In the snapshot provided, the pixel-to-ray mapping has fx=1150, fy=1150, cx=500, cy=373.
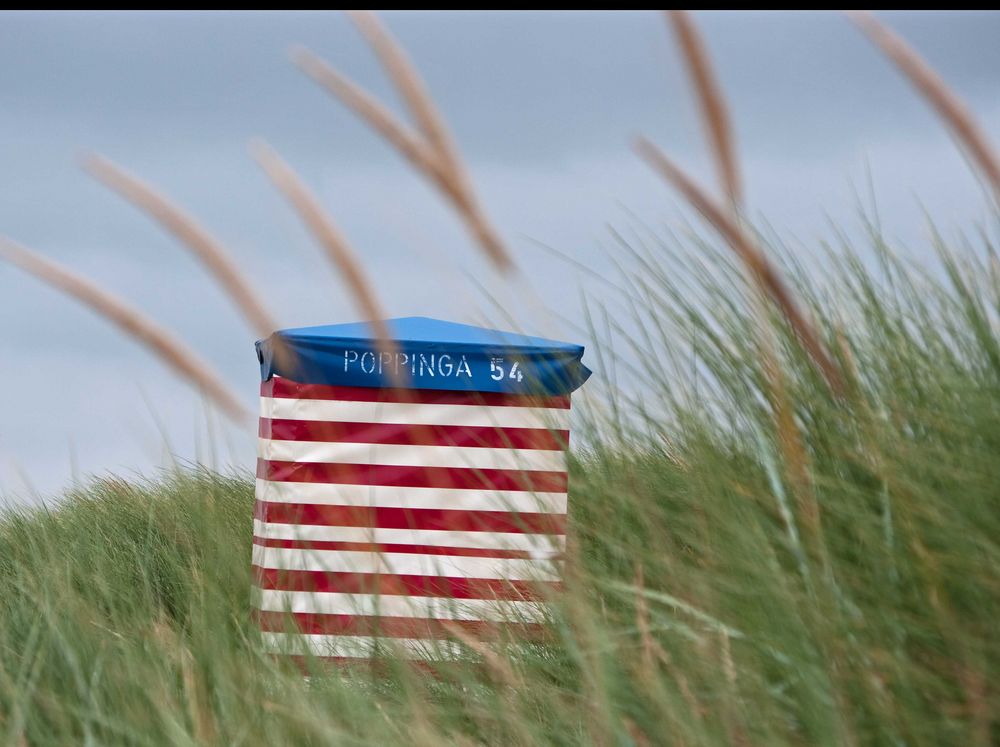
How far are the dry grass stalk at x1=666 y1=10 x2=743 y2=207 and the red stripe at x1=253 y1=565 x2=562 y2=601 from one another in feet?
2.42

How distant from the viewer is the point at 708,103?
1.37 meters

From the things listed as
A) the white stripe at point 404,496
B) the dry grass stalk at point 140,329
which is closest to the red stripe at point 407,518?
the white stripe at point 404,496

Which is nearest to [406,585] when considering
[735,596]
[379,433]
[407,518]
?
[407,518]

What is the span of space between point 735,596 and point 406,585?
2807mm

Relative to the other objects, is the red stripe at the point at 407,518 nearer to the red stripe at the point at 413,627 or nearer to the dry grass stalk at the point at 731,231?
the red stripe at the point at 413,627

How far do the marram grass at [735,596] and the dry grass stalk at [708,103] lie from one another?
25 cm

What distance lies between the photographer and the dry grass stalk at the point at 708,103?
4.47 ft

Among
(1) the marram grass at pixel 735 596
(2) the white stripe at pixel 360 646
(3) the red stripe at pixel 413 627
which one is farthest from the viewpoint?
A: (3) the red stripe at pixel 413 627

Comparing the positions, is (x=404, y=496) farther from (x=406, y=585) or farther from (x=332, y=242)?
(x=332, y=242)

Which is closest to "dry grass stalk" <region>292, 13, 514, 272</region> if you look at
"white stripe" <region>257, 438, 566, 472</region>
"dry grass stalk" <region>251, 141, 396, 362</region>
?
"dry grass stalk" <region>251, 141, 396, 362</region>

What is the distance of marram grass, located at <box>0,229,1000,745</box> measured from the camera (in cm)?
130

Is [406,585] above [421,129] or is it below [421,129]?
below

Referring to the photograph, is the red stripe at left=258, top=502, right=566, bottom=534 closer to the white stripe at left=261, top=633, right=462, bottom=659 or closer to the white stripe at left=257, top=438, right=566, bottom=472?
the white stripe at left=257, top=438, right=566, bottom=472
